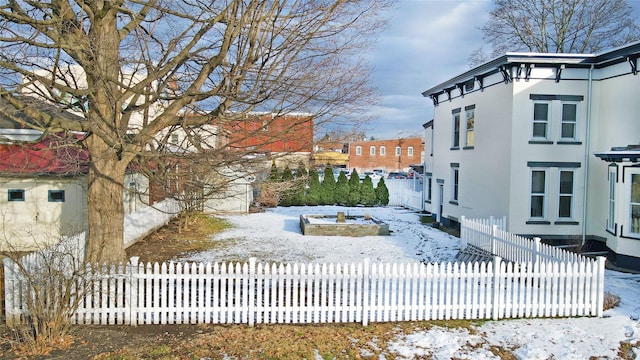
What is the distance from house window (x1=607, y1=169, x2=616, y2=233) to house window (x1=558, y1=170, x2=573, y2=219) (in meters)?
1.63

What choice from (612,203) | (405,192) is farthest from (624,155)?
(405,192)

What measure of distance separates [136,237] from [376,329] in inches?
437

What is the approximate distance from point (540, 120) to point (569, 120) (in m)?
1.04

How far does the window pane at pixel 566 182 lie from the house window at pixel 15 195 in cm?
1810

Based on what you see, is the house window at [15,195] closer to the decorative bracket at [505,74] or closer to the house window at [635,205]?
the decorative bracket at [505,74]

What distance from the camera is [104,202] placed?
902 centimetres

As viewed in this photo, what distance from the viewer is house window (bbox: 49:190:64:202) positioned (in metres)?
14.7

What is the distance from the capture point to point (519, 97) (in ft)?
53.2

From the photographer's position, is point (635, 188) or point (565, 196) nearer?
point (635, 188)

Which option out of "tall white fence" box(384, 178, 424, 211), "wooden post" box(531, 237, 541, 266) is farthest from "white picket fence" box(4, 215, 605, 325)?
"tall white fence" box(384, 178, 424, 211)

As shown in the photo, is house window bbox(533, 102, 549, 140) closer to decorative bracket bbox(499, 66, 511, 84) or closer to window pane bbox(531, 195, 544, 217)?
decorative bracket bbox(499, 66, 511, 84)

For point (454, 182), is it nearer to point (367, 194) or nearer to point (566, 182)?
point (566, 182)

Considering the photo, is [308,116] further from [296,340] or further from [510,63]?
[510,63]

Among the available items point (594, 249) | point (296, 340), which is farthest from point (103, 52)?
point (594, 249)
